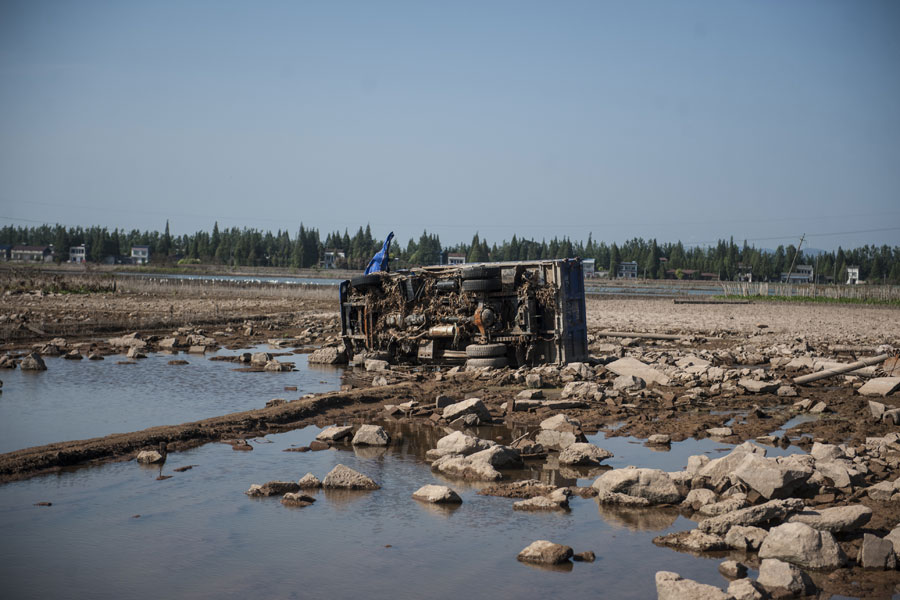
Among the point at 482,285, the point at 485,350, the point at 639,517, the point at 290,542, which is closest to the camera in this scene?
the point at 290,542

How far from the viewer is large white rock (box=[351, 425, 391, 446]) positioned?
1216cm

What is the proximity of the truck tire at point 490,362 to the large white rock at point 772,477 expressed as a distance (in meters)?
11.2

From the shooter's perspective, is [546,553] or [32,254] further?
[32,254]

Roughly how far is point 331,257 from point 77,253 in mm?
59744

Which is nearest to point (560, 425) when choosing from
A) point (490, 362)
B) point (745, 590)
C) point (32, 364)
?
point (745, 590)

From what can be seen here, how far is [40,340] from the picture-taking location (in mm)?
27516

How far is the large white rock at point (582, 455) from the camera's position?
429 inches

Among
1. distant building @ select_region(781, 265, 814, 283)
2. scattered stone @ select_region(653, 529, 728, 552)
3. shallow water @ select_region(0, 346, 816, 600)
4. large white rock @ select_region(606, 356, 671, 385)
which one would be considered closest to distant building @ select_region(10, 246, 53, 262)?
distant building @ select_region(781, 265, 814, 283)

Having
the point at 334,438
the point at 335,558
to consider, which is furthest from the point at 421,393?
the point at 335,558

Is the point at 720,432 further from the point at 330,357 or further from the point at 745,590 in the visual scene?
the point at 330,357

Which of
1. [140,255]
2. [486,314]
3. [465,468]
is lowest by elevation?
[465,468]

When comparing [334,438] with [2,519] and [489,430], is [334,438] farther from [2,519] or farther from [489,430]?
[2,519]

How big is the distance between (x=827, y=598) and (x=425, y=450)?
6562 millimetres

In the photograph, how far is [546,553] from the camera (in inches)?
292
